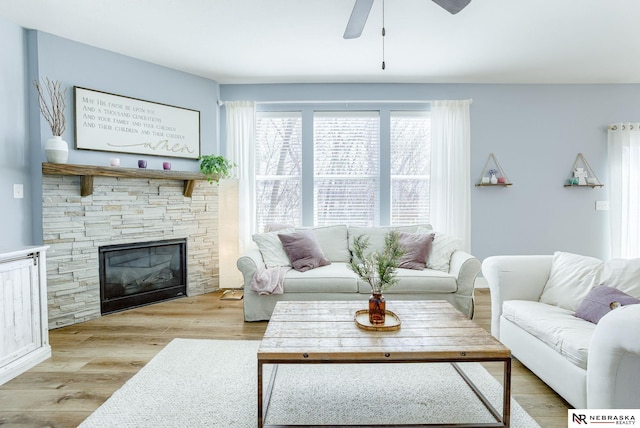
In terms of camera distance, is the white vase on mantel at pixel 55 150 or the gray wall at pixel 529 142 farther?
the gray wall at pixel 529 142

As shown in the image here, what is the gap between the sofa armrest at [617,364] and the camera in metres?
1.39

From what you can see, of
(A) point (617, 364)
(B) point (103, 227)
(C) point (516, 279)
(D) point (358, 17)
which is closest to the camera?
(A) point (617, 364)

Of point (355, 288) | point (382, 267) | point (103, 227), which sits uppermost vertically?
point (103, 227)

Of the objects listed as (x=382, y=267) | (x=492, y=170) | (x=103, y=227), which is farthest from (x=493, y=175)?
(x=103, y=227)

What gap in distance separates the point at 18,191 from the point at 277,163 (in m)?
2.59

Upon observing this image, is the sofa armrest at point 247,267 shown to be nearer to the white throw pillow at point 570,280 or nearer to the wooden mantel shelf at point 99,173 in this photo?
the wooden mantel shelf at point 99,173

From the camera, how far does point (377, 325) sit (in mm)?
1812

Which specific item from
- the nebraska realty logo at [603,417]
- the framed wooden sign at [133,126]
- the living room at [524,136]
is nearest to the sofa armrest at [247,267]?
the living room at [524,136]

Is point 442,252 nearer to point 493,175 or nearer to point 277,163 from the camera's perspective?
point 493,175

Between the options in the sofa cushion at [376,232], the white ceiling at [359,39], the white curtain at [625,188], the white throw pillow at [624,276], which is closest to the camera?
the white throw pillow at [624,276]

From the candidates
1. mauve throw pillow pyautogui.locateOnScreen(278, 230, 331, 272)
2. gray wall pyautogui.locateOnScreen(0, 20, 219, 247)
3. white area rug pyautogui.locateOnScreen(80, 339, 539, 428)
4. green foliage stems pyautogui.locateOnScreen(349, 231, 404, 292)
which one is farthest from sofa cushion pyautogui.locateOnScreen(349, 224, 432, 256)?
gray wall pyautogui.locateOnScreen(0, 20, 219, 247)

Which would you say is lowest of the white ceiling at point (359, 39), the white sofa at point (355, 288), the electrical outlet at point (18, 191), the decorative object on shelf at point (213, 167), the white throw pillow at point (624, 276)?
the white sofa at point (355, 288)

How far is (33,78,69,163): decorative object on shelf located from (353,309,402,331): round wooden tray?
294cm

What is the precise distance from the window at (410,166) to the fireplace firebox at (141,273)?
2.76m
